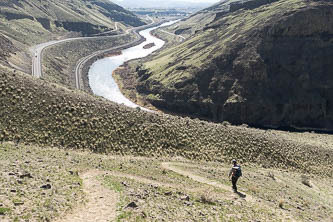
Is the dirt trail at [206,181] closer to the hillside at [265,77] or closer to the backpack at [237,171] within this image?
the backpack at [237,171]

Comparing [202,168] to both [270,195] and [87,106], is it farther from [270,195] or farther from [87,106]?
[87,106]

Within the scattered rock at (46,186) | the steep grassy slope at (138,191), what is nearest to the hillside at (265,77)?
the steep grassy slope at (138,191)

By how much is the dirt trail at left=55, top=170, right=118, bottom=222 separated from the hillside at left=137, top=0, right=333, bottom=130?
76848 mm

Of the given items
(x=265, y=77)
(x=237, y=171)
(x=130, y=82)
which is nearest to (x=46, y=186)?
(x=237, y=171)

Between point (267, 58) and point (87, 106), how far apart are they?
79432mm

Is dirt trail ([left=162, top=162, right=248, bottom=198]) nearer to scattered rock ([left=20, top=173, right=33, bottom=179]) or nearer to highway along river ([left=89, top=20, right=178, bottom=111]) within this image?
scattered rock ([left=20, top=173, right=33, bottom=179])

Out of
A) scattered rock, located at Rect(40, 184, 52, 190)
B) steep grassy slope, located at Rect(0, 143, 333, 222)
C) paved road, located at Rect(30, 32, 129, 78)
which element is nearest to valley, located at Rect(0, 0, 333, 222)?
steep grassy slope, located at Rect(0, 143, 333, 222)

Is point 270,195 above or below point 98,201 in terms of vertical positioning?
below

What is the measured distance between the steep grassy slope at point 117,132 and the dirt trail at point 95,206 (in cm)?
1617

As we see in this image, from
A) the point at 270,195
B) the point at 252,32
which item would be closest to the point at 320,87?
the point at 252,32

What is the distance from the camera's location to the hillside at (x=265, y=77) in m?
97.4

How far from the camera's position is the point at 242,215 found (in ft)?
74.9

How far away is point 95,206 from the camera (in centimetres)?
2072

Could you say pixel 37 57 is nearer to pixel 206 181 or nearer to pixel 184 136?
pixel 184 136
